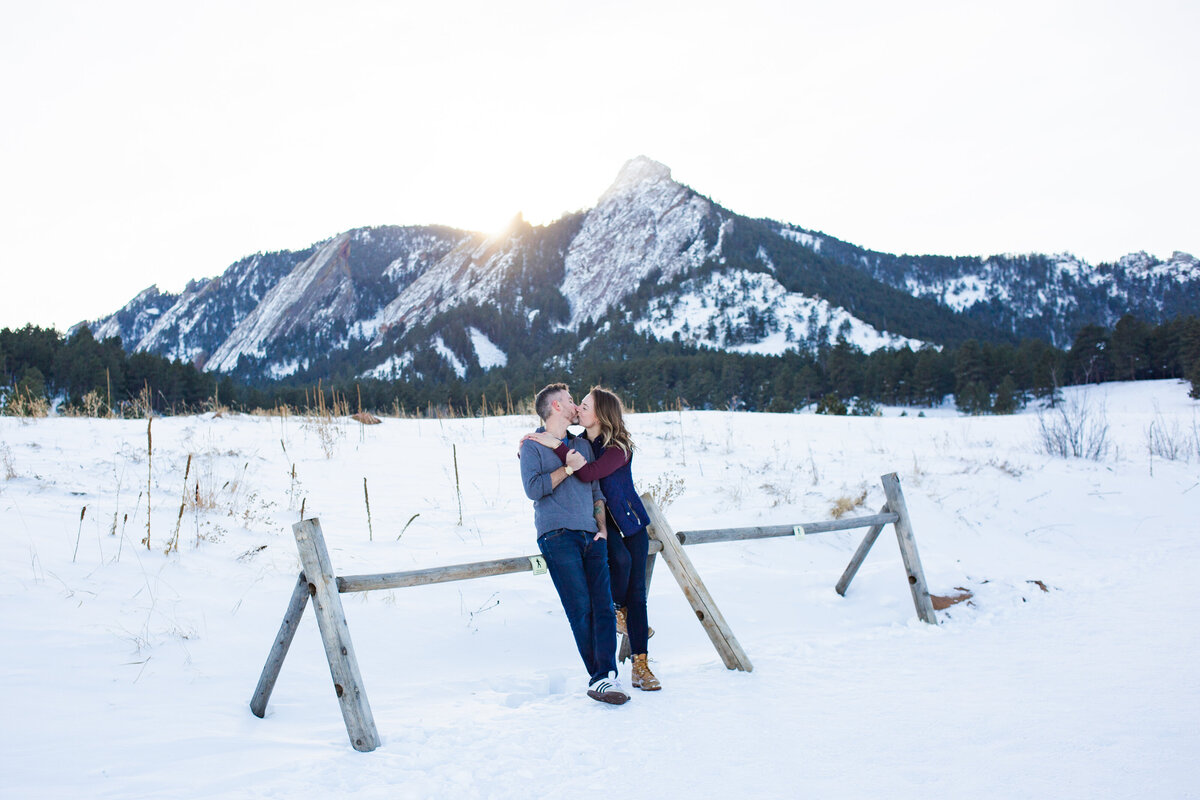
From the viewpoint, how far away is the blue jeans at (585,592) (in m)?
3.93

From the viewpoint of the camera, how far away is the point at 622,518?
426cm

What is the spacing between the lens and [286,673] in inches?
166

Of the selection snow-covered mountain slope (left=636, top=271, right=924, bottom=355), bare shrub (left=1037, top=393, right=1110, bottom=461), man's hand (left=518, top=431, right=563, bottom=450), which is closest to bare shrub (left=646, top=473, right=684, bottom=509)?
man's hand (left=518, top=431, right=563, bottom=450)

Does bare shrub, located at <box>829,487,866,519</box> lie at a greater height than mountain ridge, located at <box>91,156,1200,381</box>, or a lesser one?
lesser

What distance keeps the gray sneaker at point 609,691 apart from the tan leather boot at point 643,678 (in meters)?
0.23

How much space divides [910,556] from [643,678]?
3.09 meters

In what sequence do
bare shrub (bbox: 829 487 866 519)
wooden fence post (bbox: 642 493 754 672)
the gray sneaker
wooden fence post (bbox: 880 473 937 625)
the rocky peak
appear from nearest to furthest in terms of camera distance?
the gray sneaker
wooden fence post (bbox: 642 493 754 672)
wooden fence post (bbox: 880 473 937 625)
bare shrub (bbox: 829 487 866 519)
the rocky peak

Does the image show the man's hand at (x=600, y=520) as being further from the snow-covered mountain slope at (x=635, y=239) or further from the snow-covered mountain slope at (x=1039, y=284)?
the snow-covered mountain slope at (x=1039, y=284)

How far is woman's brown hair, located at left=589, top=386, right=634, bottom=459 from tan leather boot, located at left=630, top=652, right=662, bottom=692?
1.25m

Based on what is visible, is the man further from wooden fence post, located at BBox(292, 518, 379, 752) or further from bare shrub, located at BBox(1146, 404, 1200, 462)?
bare shrub, located at BBox(1146, 404, 1200, 462)

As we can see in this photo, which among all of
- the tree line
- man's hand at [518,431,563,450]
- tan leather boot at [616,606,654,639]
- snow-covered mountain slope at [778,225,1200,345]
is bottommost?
tan leather boot at [616,606,654,639]

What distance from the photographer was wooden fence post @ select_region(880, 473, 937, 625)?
5863mm

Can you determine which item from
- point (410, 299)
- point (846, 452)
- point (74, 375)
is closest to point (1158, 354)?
point (846, 452)

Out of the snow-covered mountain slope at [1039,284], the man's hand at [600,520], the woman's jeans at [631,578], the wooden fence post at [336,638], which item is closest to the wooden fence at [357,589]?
the wooden fence post at [336,638]
